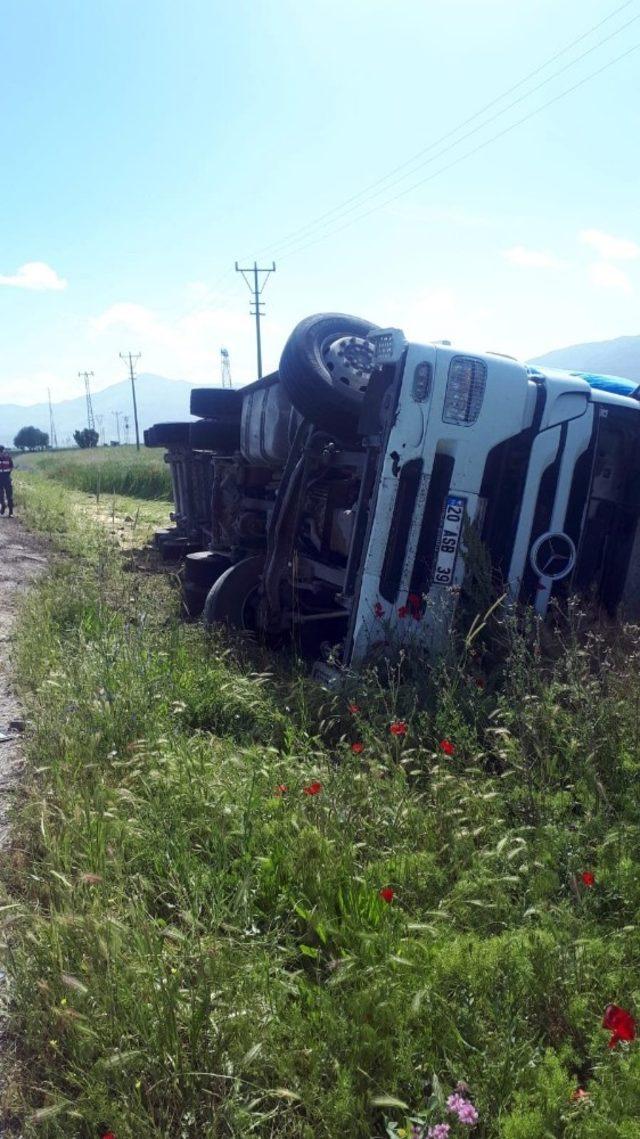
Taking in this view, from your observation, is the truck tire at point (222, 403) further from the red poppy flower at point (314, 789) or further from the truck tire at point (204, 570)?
the red poppy flower at point (314, 789)

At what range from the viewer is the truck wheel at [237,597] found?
588 cm

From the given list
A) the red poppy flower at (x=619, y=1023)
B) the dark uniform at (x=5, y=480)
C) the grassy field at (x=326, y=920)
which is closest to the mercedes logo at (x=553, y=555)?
the grassy field at (x=326, y=920)

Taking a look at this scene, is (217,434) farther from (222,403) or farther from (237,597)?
(237,597)

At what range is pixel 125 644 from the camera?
4.58 meters

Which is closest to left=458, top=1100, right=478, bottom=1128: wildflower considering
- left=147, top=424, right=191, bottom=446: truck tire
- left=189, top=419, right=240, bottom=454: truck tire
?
left=189, top=419, right=240, bottom=454: truck tire

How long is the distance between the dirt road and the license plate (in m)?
2.36

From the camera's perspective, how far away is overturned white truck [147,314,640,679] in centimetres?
471

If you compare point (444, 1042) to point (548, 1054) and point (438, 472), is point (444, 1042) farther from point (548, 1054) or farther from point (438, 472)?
point (438, 472)

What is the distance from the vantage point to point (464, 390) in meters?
4.76

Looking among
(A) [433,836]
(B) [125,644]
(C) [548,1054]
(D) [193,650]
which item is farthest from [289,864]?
(D) [193,650]

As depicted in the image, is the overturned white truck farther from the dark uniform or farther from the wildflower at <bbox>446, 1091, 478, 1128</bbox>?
the dark uniform

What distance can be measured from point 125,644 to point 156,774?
58.2 inches

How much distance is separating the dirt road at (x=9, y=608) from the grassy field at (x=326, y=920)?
0.17 metres

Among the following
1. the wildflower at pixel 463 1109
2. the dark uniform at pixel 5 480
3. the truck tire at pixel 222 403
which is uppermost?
the truck tire at pixel 222 403
